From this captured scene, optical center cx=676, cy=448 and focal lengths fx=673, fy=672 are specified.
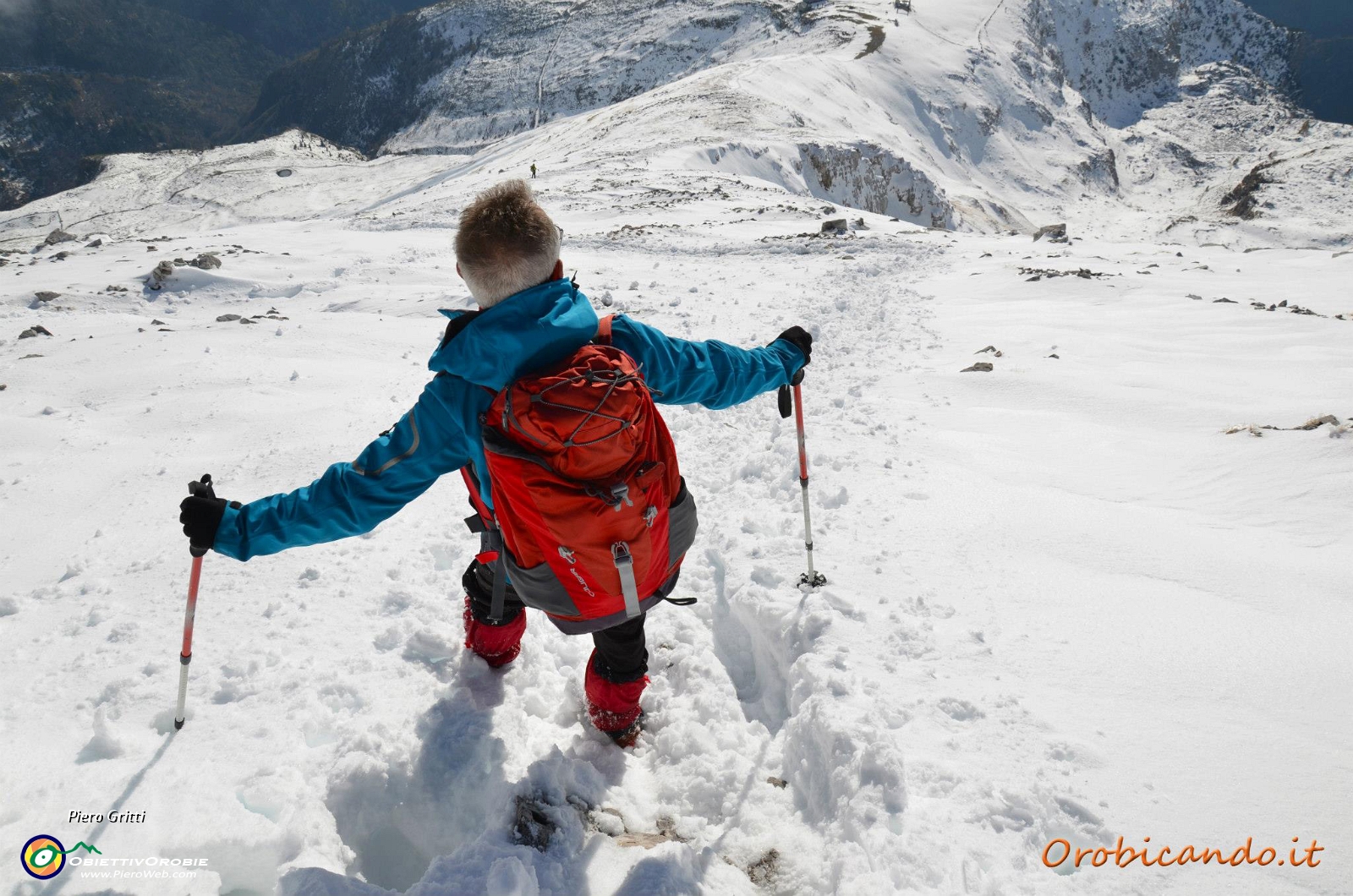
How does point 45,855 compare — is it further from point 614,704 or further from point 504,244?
point 504,244

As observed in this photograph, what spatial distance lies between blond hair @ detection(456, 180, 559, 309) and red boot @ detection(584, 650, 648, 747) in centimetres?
159

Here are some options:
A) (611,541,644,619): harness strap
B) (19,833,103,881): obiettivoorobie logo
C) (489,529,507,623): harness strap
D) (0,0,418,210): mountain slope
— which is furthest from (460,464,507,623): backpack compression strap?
(0,0,418,210): mountain slope

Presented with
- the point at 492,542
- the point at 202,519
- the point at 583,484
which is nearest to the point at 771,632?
the point at 492,542

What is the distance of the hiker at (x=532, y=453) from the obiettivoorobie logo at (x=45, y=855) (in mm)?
1030

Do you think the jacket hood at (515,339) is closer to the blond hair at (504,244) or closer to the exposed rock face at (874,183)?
the blond hair at (504,244)

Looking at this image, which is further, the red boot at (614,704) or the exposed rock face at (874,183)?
the exposed rock face at (874,183)

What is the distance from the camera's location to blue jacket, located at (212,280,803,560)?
208 centimetres

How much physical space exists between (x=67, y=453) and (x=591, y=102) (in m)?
61.4

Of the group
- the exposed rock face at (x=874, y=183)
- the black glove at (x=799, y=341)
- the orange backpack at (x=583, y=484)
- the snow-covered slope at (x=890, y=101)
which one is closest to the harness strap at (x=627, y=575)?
the orange backpack at (x=583, y=484)

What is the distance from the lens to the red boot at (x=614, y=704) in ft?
9.31

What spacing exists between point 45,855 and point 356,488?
4.83 feet

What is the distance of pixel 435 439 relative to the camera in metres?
2.23

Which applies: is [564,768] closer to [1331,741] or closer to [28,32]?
[1331,741]

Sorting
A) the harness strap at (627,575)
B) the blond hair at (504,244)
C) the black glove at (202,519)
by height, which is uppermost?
the blond hair at (504,244)
